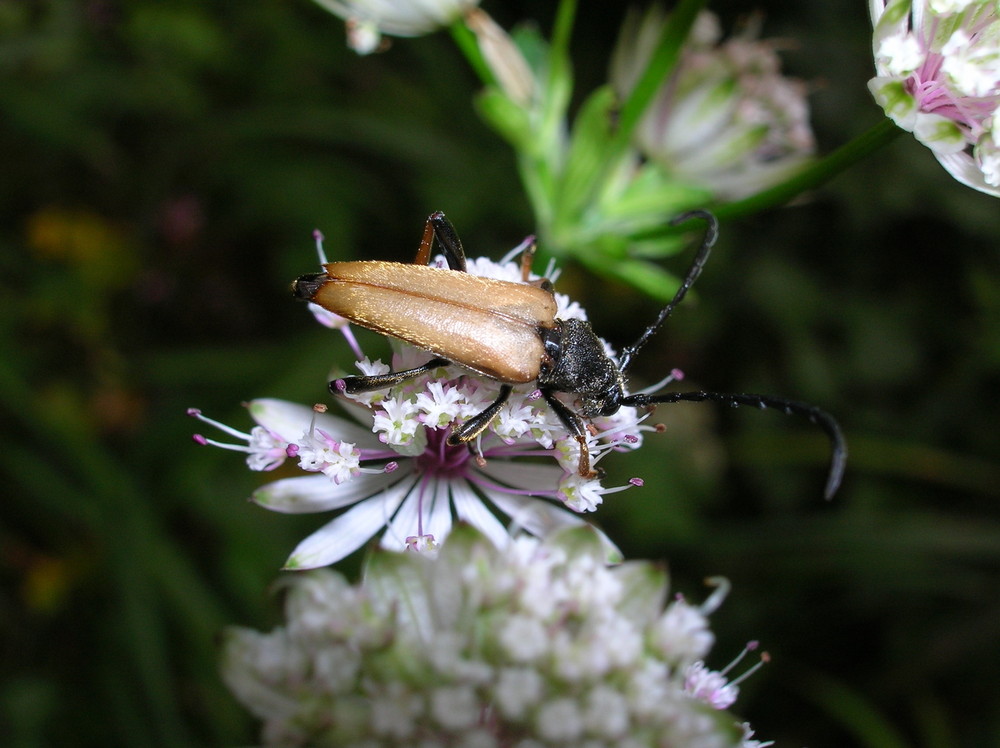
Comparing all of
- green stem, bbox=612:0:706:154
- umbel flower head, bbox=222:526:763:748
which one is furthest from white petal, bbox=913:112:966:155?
umbel flower head, bbox=222:526:763:748

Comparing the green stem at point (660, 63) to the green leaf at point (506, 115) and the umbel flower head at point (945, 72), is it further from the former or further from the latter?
the umbel flower head at point (945, 72)

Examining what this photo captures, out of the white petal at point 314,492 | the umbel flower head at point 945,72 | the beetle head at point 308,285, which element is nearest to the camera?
the umbel flower head at point 945,72

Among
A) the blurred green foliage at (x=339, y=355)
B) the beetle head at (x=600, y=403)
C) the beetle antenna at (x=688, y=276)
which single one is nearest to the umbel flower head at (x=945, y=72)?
the beetle antenna at (x=688, y=276)

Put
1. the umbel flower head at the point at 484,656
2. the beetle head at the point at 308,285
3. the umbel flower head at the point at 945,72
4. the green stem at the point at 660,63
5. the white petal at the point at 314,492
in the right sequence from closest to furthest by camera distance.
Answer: the umbel flower head at the point at 484,656
the umbel flower head at the point at 945,72
the white petal at the point at 314,492
the beetle head at the point at 308,285
the green stem at the point at 660,63

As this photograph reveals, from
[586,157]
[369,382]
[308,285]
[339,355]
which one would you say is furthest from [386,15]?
[339,355]

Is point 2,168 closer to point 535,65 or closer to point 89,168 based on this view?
point 89,168

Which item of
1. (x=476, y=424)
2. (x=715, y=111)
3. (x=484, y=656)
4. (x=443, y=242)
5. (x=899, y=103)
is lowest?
(x=484, y=656)

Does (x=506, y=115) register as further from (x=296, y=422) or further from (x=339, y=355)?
(x=339, y=355)
